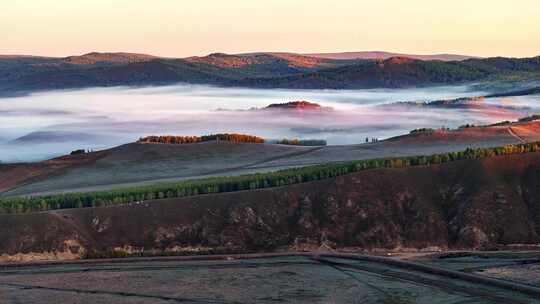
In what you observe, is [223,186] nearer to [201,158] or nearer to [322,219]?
[322,219]

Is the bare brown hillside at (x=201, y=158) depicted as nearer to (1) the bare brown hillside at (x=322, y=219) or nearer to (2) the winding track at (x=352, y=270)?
(1) the bare brown hillside at (x=322, y=219)

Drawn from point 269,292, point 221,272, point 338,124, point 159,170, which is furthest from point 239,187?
point 338,124

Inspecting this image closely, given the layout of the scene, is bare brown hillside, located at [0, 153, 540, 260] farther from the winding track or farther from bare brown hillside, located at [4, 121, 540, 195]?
bare brown hillside, located at [4, 121, 540, 195]

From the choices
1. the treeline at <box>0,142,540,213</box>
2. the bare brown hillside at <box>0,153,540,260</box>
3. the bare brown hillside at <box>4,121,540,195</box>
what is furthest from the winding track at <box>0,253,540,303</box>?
the bare brown hillside at <box>4,121,540,195</box>

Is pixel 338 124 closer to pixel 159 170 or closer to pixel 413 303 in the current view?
pixel 159 170

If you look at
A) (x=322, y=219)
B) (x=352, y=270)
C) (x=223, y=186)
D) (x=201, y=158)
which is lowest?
(x=352, y=270)

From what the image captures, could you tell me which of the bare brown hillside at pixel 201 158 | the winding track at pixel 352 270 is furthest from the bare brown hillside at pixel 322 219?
the bare brown hillside at pixel 201 158

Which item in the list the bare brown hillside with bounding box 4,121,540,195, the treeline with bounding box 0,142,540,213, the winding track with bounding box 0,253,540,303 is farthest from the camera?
the bare brown hillside with bounding box 4,121,540,195

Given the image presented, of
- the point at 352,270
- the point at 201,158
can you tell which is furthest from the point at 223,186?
the point at 201,158
